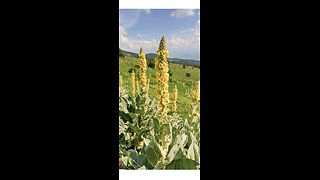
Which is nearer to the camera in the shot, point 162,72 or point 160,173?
point 160,173

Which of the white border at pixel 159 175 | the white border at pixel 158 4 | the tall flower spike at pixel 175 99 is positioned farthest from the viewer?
the tall flower spike at pixel 175 99

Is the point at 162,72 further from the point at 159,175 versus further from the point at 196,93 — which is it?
the point at 159,175

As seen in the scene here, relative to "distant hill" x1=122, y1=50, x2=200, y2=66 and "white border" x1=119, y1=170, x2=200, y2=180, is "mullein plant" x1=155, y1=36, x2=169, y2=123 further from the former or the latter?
"white border" x1=119, y1=170, x2=200, y2=180

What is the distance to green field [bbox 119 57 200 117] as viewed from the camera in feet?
7.39

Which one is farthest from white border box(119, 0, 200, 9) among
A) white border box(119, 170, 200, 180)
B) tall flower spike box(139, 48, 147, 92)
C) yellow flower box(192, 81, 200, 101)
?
white border box(119, 170, 200, 180)

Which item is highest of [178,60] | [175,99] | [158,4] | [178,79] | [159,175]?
[158,4]

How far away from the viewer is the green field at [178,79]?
2254mm

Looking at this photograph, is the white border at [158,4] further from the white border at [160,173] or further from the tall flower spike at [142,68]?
the tall flower spike at [142,68]

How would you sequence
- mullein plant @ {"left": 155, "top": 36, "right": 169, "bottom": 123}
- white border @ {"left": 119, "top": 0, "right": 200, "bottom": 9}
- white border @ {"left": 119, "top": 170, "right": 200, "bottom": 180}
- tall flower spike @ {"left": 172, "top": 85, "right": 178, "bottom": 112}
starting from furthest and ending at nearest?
tall flower spike @ {"left": 172, "top": 85, "right": 178, "bottom": 112} < mullein plant @ {"left": 155, "top": 36, "right": 169, "bottom": 123} < white border @ {"left": 119, "top": 0, "right": 200, "bottom": 9} < white border @ {"left": 119, "top": 170, "right": 200, "bottom": 180}

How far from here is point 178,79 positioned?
90.5 inches

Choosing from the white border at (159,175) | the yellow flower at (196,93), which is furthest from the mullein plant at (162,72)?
the white border at (159,175)

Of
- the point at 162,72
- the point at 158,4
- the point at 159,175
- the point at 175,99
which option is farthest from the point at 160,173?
the point at 158,4
